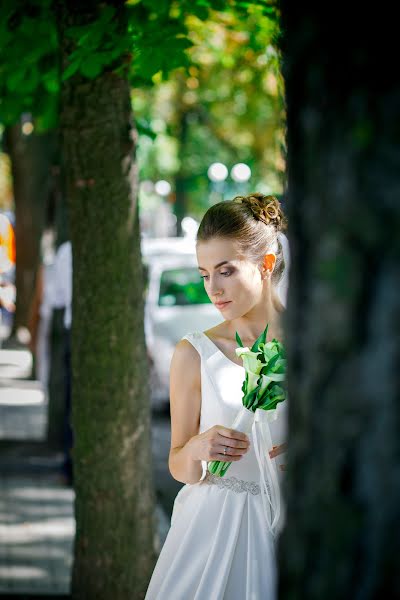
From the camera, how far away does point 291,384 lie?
126cm

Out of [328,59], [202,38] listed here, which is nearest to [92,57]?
[328,59]

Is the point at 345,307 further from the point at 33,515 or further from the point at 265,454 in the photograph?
the point at 33,515

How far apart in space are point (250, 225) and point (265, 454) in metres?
0.81

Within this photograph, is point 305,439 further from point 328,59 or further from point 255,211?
point 255,211

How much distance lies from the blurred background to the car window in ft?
0.05

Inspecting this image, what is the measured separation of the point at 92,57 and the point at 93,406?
159 cm

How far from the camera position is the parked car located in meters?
11.8

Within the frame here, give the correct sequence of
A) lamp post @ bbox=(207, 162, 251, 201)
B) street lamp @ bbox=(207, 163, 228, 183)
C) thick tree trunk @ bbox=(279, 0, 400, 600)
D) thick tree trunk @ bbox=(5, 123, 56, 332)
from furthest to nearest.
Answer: street lamp @ bbox=(207, 163, 228, 183) < lamp post @ bbox=(207, 162, 251, 201) < thick tree trunk @ bbox=(5, 123, 56, 332) < thick tree trunk @ bbox=(279, 0, 400, 600)

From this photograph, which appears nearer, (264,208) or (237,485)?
(237,485)

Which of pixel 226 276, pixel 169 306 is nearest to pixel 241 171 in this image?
pixel 169 306

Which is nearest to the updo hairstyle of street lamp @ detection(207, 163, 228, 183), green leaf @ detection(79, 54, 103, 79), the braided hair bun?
the braided hair bun

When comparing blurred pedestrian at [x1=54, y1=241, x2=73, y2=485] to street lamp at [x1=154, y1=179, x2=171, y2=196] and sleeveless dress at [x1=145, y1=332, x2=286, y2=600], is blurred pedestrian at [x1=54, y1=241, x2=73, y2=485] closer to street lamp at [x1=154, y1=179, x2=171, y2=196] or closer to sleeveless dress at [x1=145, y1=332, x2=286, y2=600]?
sleeveless dress at [x1=145, y1=332, x2=286, y2=600]

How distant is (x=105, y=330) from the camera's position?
4.26m

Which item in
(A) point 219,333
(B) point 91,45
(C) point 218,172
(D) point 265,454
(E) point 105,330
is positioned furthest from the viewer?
(C) point 218,172
